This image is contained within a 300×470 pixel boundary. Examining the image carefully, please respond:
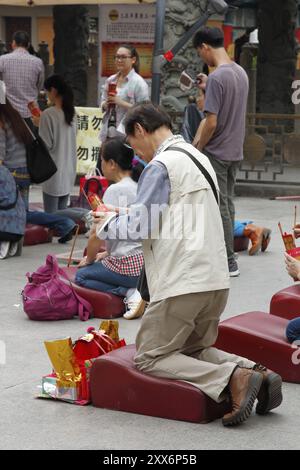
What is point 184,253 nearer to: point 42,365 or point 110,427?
point 110,427

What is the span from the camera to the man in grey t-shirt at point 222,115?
8.12 m

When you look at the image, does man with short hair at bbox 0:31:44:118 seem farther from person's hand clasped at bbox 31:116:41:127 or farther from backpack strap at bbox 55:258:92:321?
backpack strap at bbox 55:258:92:321

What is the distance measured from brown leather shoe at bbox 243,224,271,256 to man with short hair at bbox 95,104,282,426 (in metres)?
4.53

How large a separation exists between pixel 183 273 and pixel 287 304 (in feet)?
5.99

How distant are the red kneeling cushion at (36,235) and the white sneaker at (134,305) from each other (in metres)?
2.98

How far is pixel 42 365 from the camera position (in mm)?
5984

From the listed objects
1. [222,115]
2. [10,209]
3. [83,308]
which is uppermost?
[222,115]

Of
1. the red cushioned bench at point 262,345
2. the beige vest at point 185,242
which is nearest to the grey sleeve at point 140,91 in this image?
the red cushioned bench at point 262,345

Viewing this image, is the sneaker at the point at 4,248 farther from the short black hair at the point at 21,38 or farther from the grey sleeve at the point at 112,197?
the short black hair at the point at 21,38

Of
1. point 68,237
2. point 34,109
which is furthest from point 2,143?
point 34,109

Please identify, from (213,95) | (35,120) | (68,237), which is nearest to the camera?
(213,95)

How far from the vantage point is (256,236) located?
9.56 m

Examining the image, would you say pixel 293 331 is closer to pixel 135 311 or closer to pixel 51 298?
pixel 135 311

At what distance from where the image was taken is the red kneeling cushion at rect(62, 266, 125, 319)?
23.2 ft
